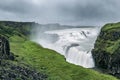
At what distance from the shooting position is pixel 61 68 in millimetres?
177875

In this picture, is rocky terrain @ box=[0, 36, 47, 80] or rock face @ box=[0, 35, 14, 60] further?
rock face @ box=[0, 35, 14, 60]

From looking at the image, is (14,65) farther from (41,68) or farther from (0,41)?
(41,68)

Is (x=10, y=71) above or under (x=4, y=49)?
under

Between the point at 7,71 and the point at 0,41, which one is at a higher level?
the point at 0,41

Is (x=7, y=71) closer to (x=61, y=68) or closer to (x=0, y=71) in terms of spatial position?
(x=0, y=71)

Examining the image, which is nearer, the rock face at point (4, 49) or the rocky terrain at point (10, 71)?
the rocky terrain at point (10, 71)

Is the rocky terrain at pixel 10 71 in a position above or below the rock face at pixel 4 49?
below

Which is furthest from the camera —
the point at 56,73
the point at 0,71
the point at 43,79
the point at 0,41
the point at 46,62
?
the point at 46,62

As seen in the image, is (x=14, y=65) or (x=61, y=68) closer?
(x=14, y=65)

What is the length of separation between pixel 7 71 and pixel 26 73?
14322mm

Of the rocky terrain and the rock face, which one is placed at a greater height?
the rock face

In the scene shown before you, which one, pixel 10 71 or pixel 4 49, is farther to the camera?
pixel 4 49

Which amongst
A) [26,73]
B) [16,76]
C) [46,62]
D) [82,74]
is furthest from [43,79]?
[46,62]

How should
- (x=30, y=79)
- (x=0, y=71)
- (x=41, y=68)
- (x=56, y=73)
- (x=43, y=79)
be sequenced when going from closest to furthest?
(x=0, y=71) → (x=30, y=79) → (x=43, y=79) → (x=56, y=73) → (x=41, y=68)
